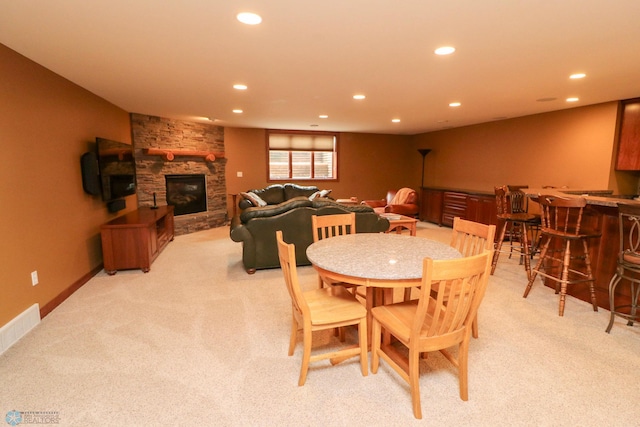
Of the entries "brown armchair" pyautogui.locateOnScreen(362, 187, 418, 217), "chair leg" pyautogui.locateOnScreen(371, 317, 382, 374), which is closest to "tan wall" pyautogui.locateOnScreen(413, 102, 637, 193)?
"brown armchair" pyautogui.locateOnScreen(362, 187, 418, 217)

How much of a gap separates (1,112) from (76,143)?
1.22 meters

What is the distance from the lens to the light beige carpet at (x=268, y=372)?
1775 millimetres

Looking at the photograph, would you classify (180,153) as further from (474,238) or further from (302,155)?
(474,238)

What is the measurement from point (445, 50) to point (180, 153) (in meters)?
5.31

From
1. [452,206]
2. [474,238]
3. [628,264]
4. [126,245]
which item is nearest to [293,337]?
[474,238]

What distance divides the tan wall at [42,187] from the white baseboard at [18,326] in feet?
0.15

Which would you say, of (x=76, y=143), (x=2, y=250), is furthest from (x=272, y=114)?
(x=2, y=250)

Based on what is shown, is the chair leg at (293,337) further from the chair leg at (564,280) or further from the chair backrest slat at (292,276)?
the chair leg at (564,280)

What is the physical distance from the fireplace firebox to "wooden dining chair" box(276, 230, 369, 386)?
508cm

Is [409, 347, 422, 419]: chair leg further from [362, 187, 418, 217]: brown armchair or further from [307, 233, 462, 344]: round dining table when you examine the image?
[362, 187, 418, 217]: brown armchair

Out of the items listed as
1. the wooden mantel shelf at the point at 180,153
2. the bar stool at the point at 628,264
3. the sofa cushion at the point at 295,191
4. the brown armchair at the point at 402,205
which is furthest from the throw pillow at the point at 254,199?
the bar stool at the point at 628,264

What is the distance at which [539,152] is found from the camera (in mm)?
5512

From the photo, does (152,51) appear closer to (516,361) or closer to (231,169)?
(516,361)

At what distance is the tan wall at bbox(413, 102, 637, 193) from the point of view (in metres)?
4.66
